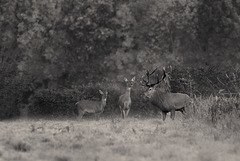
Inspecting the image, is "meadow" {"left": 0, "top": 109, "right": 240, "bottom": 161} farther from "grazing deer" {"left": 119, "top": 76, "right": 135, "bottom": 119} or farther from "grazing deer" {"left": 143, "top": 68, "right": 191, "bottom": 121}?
"grazing deer" {"left": 119, "top": 76, "right": 135, "bottom": 119}

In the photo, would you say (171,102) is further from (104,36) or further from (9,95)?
(104,36)

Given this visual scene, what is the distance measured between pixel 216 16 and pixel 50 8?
1003 centimetres

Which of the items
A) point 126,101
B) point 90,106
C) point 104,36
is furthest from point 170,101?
point 104,36

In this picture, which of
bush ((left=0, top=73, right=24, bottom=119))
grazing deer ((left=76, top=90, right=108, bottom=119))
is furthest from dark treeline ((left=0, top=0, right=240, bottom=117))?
grazing deer ((left=76, top=90, right=108, bottom=119))

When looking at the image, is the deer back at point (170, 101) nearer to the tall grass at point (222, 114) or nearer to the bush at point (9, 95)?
the tall grass at point (222, 114)

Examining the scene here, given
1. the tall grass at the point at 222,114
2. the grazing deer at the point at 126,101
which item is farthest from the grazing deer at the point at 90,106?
the tall grass at the point at 222,114

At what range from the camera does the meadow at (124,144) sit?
10.9 metres

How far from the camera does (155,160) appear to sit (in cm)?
1051

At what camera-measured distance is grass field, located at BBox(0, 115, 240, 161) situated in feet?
35.6

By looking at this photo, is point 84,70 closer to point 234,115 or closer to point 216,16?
point 216,16

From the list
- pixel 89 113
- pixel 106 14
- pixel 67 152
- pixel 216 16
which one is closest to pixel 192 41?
pixel 216 16

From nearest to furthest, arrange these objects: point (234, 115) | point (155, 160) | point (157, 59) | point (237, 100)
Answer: point (155, 160) → point (234, 115) → point (237, 100) → point (157, 59)

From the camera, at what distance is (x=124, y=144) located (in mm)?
12555

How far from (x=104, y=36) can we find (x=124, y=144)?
72.1ft
